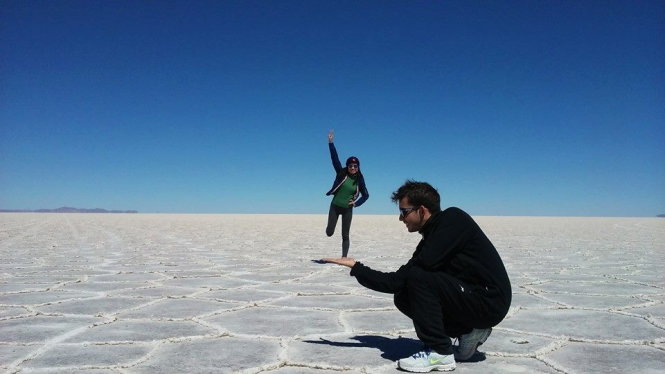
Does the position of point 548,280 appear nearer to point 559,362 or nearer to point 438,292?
point 559,362

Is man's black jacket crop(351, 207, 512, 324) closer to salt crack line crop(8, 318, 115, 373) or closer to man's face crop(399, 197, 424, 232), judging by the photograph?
man's face crop(399, 197, 424, 232)

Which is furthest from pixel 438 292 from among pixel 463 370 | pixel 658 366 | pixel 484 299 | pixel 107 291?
pixel 107 291

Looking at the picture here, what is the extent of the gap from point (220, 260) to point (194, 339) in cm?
460

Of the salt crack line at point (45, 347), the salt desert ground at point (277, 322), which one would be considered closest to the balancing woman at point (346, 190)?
the salt desert ground at point (277, 322)

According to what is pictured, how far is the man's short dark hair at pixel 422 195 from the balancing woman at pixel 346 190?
4.40 m

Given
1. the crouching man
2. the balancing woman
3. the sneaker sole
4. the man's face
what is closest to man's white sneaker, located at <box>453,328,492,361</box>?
the crouching man

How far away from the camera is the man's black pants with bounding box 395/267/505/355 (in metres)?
2.39

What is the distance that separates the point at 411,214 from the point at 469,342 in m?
0.68

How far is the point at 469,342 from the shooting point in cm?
255

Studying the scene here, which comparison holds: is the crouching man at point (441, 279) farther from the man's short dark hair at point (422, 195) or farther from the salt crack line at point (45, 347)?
the salt crack line at point (45, 347)

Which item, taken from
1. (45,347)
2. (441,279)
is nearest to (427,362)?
(441,279)

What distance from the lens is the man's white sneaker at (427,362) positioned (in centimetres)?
238

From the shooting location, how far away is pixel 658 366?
2.54 meters

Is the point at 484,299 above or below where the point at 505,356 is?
above
